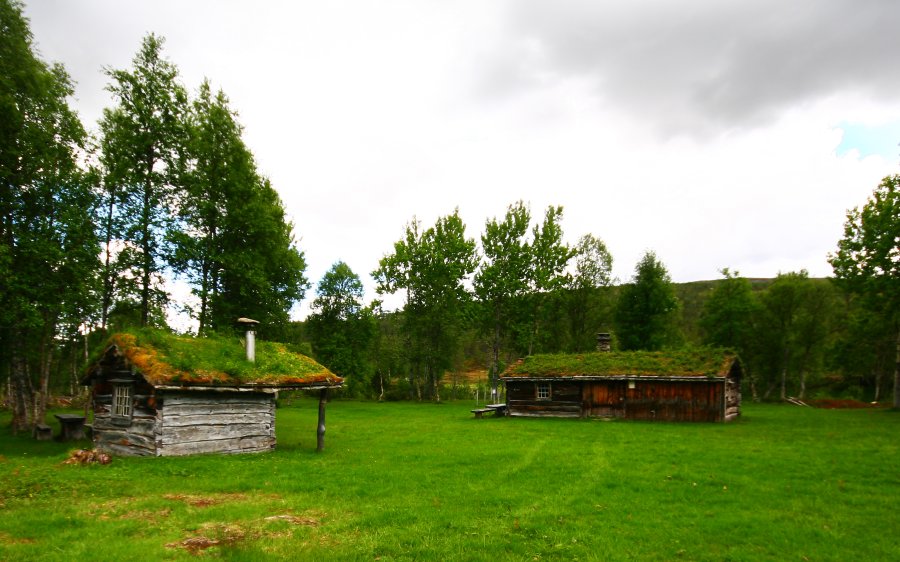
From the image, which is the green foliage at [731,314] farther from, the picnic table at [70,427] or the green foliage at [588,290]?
the picnic table at [70,427]

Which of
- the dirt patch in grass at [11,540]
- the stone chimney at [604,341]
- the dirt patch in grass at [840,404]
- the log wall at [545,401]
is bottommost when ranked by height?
the dirt patch in grass at [840,404]

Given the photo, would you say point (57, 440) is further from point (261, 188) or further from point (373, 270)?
point (373, 270)

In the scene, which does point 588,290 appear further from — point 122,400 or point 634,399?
point 122,400

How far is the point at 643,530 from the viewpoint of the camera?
884 cm

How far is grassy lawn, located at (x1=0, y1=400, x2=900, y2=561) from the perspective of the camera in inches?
306

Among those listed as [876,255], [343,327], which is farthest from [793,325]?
[343,327]

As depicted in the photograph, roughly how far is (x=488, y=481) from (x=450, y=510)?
2.98m

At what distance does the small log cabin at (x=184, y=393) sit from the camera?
16047 millimetres

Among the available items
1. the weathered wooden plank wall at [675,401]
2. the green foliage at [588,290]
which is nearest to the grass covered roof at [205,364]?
the weathered wooden plank wall at [675,401]

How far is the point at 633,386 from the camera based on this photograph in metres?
30.0

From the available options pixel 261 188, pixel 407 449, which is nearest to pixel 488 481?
pixel 407 449

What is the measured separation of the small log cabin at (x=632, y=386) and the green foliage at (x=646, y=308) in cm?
1810

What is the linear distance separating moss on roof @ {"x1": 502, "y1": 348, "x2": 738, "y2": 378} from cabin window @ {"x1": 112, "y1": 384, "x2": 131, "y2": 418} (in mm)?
22231

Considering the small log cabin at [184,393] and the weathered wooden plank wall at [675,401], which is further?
the weathered wooden plank wall at [675,401]
